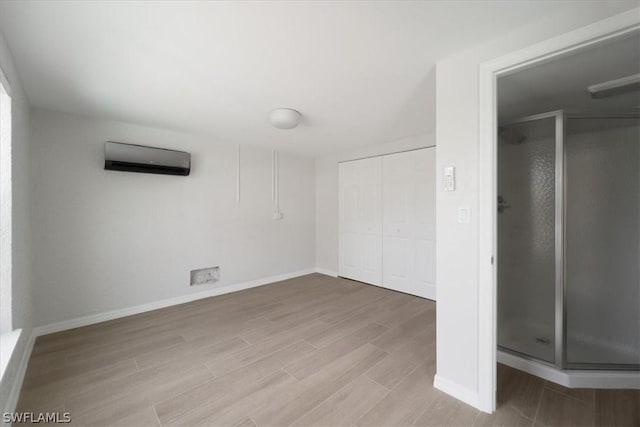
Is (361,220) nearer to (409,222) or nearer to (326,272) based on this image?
(409,222)

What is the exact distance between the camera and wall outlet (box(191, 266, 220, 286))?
3498 millimetres

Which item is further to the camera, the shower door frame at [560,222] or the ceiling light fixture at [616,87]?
the shower door frame at [560,222]

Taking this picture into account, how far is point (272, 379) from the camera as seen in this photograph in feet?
6.00

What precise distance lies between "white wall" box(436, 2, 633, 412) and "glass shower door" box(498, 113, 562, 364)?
0.79 metres

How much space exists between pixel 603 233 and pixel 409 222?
1877 mm

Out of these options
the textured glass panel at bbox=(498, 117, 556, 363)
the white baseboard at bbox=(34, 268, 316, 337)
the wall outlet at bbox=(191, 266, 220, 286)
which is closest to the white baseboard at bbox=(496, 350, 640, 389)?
the textured glass panel at bbox=(498, 117, 556, 363)

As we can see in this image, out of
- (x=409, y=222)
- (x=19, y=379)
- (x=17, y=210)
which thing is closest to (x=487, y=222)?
(x=409, y=222)

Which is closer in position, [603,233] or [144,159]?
[603,233]

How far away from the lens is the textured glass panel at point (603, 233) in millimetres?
2164

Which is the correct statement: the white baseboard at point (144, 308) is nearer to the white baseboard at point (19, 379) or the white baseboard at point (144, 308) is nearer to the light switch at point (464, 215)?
the white baseboard at point (19, 379)

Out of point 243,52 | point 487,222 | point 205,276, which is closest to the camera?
point 487,222

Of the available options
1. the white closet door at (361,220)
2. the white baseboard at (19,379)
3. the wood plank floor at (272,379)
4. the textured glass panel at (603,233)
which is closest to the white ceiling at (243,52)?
the textured glass panel at (603,233)

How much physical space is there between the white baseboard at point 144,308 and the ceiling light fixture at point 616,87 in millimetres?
4249

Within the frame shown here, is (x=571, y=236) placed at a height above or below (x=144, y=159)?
below
